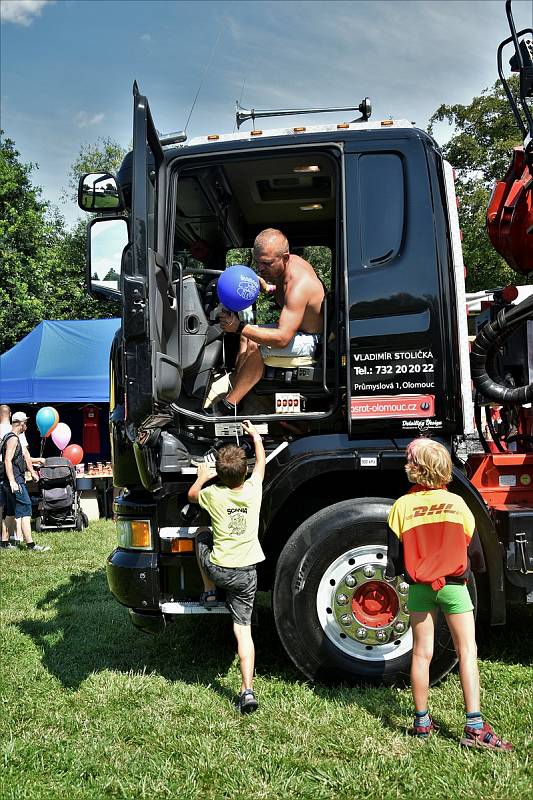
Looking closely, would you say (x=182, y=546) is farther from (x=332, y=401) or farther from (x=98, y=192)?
(x=98, y=192)

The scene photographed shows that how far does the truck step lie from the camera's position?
401 cm

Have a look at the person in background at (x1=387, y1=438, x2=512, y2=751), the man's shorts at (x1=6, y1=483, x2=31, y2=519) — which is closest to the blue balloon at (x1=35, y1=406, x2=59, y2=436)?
the man's shorts at (x1=6, y1=483, x2=31, y2=519)

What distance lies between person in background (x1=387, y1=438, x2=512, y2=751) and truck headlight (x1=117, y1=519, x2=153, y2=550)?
138 centimetres

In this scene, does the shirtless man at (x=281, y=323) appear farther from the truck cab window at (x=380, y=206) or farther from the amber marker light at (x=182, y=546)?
the amber marker light at (x=182, y=546)

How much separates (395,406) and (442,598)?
1028 mm

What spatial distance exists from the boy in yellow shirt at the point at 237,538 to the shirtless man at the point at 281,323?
1.27ft

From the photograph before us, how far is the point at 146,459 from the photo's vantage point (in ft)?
12.7

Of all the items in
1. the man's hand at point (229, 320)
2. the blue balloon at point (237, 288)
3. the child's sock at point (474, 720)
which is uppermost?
the blue balloon at point (237, 288)

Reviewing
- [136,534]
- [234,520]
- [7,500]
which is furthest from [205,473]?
[7,500]

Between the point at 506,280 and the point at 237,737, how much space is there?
907 cm

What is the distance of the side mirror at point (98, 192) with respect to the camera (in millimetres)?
4203

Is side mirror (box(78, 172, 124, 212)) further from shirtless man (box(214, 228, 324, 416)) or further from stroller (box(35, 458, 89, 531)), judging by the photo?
stroller (box(35, 458, 89, 531))

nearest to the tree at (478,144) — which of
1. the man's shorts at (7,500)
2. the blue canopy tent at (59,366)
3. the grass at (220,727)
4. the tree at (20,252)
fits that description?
the blue canopy tent at (59,366)

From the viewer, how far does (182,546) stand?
4078 mm
